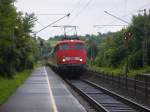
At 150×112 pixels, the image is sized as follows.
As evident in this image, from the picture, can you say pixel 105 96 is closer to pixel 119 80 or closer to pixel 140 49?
pixel 119 80

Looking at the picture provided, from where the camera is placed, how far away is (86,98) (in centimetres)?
2961

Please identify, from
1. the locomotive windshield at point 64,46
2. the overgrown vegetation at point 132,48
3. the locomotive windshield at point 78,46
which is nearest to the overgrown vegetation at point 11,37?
the locomotive windshield at point 64,46

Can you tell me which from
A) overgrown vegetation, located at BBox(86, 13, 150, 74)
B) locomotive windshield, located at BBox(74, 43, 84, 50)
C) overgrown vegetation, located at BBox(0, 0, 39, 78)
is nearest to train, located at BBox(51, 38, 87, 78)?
locomotive windshield, located at BBox(74, 43, 84, 50)

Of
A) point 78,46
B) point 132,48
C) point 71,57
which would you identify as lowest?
point 71,57

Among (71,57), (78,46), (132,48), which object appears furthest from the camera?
(132,48)

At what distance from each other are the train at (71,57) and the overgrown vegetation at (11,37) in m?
3.82

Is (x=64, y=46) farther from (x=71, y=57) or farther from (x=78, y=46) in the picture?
(x=71, y=57)

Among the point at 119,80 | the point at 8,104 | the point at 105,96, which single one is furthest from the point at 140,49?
the point at 8,104

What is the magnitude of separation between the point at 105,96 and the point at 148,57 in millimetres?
44222

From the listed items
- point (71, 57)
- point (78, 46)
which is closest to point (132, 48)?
point (78, 46)

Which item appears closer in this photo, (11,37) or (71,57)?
(11,37)

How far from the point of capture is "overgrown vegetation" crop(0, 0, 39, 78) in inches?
1259

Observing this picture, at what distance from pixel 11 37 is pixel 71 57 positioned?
12.7 m

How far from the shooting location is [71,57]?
51281mm
